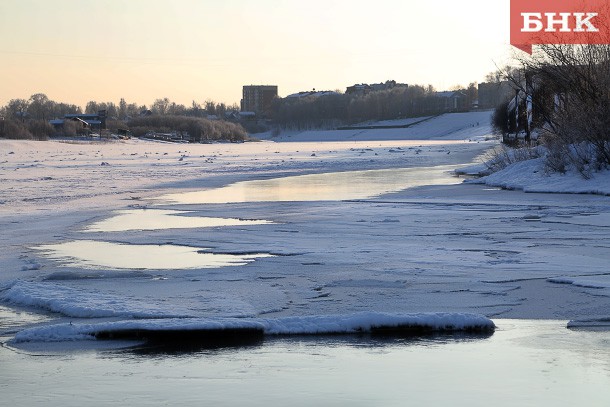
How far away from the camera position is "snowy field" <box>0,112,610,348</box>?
26.5ft

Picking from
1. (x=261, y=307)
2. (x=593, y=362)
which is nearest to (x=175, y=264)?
(x=261, y=307)

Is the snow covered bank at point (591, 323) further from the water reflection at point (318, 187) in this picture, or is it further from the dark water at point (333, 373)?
the water reflection at point (318, 187)

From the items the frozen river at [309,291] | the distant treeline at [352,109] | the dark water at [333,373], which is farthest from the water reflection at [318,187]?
the distant treeline at [352,109]

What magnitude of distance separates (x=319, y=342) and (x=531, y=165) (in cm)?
2262

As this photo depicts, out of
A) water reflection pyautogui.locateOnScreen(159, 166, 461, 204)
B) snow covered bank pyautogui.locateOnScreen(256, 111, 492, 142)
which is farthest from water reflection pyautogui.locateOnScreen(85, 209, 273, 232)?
snow covered bank pyautogui.locateOnScreen(256, 111, 492, 142)

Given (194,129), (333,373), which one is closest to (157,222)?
(333,373)

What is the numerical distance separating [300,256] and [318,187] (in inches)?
628

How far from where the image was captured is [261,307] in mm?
8234

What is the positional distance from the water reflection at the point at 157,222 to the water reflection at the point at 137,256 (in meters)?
2.38

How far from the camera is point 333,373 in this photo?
6.06 m

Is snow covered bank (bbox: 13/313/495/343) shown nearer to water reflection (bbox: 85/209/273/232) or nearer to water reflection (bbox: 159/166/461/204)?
water reflection (bbox: 85/209/273/232)

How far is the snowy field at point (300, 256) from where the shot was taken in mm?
8078

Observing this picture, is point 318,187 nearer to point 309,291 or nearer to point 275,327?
point 309,291

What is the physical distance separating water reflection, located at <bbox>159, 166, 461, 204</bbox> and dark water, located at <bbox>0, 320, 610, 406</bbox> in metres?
15.1
